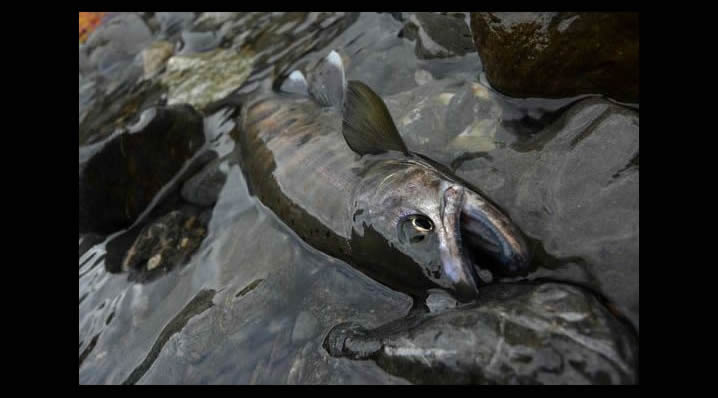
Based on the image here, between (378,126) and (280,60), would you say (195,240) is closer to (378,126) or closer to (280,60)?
(378,126)

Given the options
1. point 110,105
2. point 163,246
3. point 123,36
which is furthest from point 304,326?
point 123,36

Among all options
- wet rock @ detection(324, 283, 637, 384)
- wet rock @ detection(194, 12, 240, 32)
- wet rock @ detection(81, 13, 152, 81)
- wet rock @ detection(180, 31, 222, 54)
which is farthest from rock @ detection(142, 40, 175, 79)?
wet rock @ detection(324, 283, 637, 384)

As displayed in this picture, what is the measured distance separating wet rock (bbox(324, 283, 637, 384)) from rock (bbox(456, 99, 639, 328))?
231 millimetres

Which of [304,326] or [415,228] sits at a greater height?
[415,228]

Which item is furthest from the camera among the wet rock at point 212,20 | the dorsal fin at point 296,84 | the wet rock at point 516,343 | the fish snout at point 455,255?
the wet rock at point 212,20

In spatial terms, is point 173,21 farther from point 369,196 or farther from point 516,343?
point 516,343

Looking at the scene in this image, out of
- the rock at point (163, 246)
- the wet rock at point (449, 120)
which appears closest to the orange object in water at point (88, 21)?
the rock at point (163, 246)

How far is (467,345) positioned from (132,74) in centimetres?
658

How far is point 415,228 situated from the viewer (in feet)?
10.5

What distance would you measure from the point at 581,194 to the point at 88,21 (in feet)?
29.8

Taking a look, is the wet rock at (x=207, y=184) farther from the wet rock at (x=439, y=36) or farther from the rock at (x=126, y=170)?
the wet rock at (x=439, y=36)

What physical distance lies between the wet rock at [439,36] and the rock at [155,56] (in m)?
3.86

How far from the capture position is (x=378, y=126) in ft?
13.3

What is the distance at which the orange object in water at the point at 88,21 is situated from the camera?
8580 millimetres
